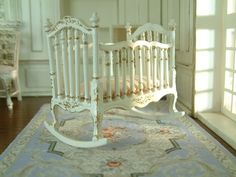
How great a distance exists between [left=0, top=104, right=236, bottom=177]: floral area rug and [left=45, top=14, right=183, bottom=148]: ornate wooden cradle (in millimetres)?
136

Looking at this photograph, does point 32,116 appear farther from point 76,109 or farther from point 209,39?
point 209,39

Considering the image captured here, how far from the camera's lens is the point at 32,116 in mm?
2951

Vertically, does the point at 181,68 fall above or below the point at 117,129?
above

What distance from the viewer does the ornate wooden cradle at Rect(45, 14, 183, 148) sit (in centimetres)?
197

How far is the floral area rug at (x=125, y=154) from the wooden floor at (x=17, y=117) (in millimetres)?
73

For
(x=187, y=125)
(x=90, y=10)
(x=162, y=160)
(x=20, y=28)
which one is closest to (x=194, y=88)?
(x=187, y=125)

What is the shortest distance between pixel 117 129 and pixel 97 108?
546 mm

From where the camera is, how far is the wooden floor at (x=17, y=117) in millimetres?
2252

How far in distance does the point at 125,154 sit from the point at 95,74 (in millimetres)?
539

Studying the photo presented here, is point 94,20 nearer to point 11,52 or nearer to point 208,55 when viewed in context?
point 208,55

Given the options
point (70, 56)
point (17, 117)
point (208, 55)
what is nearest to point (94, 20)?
point (70, 56)

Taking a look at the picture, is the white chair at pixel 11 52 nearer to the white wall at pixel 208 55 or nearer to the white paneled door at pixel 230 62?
the white wall at pixel 208 55

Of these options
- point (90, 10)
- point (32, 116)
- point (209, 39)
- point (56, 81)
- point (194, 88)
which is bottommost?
point (32, 116)

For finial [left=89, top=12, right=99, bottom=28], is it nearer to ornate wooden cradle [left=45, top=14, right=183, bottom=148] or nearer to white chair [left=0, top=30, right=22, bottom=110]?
ornate wooden cradle [left=45, top=14, right=183, bottom=148]
